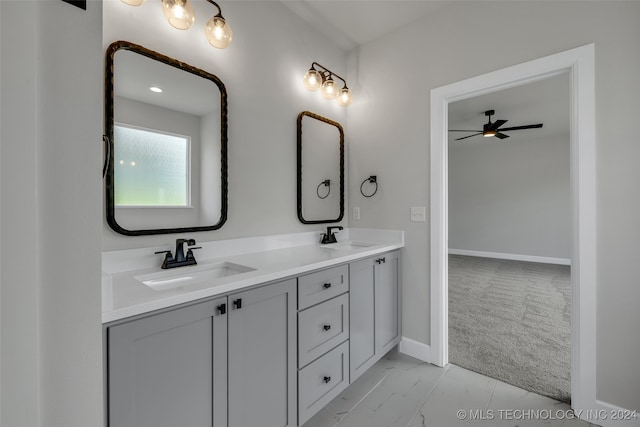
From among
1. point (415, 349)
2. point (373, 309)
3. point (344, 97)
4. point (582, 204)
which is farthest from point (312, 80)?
point (415, 349)

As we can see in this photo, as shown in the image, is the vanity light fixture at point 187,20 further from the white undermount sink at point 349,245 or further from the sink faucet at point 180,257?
the white undermount sink at point 349,245

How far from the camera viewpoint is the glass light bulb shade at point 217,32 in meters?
1.58

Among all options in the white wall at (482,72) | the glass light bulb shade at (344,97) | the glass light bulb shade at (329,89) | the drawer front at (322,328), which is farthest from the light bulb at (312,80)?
the drawer front at (322,328)

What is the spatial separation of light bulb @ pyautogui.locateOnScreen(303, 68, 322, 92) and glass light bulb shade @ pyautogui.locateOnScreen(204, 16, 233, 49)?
0.73 meters

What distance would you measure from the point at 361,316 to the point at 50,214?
167 centimetres

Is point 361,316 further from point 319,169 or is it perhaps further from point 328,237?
point 319,169

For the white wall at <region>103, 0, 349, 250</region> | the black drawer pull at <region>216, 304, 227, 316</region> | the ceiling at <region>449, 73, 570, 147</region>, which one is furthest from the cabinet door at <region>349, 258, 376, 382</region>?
the ceiling at <region>449, 73, 570, 147</region>

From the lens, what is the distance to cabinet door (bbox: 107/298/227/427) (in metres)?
0.88

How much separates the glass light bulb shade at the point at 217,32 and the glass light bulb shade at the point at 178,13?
0.38 feet

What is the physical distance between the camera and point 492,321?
2896 mm

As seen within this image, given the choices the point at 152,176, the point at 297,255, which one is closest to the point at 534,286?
the point at 297,255

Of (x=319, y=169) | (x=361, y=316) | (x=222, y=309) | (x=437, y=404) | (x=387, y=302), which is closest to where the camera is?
(x=222, y=309)

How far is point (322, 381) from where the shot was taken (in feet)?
5.17

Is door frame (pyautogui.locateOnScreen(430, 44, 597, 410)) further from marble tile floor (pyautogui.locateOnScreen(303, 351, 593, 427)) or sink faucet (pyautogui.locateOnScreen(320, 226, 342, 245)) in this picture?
sink faucet (pyautogui.locateOnScreen(320, 226, 342, 245))
